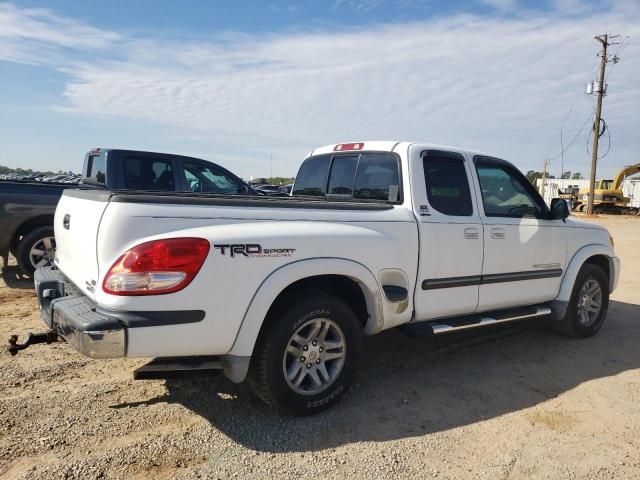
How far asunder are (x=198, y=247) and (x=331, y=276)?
108 cm

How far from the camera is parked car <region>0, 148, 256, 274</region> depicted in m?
6.95

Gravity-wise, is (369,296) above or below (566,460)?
above

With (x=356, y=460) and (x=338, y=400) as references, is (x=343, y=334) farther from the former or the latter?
(x=356, y=460)

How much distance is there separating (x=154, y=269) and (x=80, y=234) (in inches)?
31.3

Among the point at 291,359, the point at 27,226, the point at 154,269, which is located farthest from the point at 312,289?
the point at 27,226

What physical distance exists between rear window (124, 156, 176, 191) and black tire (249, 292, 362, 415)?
16.3ft

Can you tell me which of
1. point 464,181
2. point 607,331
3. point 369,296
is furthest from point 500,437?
point 607,331

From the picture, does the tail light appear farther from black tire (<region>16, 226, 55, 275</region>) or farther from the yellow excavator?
the yellow excavator

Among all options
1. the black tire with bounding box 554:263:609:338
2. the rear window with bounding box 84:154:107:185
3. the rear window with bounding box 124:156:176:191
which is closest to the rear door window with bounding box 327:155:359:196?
the black tire with bounding box 554:263:609:338

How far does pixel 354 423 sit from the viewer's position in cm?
341

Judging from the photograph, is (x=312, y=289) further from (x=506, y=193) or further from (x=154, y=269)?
(x=506, y=193)

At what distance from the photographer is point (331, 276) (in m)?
3.57

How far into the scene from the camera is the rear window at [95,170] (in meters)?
7.46

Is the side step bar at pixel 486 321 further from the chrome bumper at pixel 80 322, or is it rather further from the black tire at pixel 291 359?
the chrome bumper at pixel 80 322
